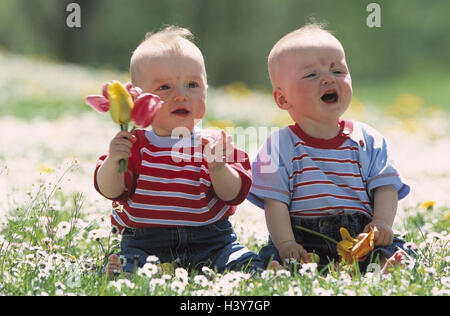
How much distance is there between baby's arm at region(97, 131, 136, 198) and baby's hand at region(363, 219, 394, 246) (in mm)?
1337

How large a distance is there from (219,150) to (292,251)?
70cm

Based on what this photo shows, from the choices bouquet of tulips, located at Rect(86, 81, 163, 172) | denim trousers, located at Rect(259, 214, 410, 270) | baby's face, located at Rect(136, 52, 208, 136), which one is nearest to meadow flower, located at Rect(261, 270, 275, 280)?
denim trousers, located at Rect(259, 214, 410, 270)

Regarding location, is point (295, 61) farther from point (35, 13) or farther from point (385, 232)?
point (35, 13)

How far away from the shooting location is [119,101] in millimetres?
2861

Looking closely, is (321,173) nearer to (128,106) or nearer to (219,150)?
(219,150)

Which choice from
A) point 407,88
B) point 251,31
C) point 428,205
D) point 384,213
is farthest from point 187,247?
point 251,31

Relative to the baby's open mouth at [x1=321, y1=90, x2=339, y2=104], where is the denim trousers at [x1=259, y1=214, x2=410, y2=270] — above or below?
below

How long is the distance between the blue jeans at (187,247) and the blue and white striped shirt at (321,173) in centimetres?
34

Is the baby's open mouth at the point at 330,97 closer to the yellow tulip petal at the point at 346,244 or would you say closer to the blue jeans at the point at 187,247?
the yellow tulip petal at the point at 346,244

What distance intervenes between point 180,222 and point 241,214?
1.82 meters

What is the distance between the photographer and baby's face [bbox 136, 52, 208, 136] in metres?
3.41

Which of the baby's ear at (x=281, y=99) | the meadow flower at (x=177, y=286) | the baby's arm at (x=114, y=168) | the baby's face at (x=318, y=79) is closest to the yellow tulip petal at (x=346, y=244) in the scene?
the baby's face at (x=318, y=79)

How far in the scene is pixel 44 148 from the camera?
7.86m

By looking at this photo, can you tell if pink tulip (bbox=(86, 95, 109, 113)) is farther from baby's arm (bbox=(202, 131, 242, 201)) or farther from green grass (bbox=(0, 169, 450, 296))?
green grass (bbox=(0, 169, 450, 296))
